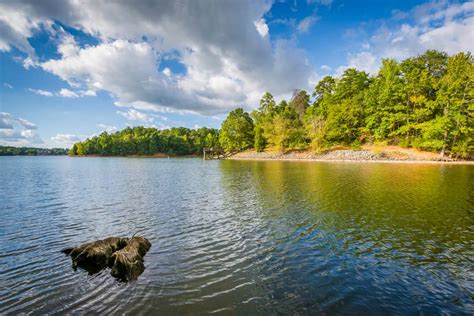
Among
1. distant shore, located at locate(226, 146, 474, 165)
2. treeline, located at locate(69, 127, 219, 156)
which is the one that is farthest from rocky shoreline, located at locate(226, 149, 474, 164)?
treeline, located at locate(69, 127, 219, 156)

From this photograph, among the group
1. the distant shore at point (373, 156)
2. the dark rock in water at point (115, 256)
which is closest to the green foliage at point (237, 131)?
the distant shore at point (373, 156)

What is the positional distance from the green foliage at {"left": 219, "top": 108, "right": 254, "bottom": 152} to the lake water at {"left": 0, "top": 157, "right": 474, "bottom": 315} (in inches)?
3089

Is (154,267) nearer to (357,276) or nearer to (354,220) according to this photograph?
(357,276)

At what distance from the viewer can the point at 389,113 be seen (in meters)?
61.9

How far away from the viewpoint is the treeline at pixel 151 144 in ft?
449

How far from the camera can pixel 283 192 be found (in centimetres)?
2103

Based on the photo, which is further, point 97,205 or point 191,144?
point 191,144

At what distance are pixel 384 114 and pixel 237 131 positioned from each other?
5265cm

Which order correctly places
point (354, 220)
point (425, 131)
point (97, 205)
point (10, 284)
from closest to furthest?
point (10, 284) < point (354, 220) < point (97, 205) < point (425, 131)

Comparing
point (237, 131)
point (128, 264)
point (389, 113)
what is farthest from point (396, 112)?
point (128, 264)

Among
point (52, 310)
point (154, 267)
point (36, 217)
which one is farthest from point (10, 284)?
point (36, 217)

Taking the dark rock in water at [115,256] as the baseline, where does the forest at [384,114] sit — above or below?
above

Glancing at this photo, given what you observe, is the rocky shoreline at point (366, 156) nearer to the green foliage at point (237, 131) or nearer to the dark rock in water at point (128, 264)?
the green foliage at point (237, 131)

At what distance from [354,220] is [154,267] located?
1085 centimetres
